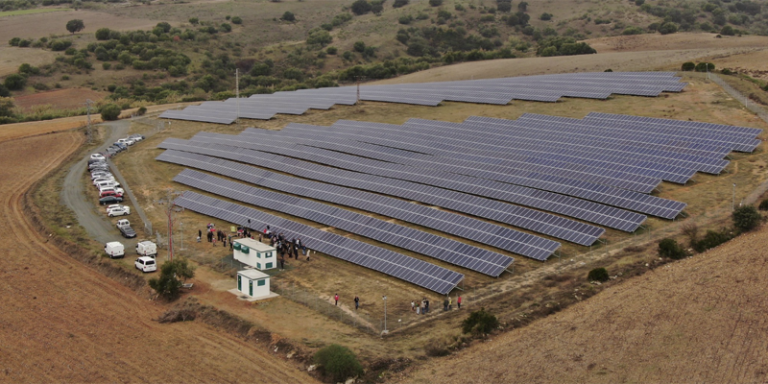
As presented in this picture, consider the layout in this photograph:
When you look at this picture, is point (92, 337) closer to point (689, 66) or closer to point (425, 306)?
point (425, 306)

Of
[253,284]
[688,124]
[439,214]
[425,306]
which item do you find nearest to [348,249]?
[439,214]

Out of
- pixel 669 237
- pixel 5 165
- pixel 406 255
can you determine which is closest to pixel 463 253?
pixel 406 255

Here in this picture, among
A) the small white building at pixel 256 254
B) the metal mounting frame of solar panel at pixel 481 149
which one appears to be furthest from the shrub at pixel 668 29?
the small white building at pixel 256 254

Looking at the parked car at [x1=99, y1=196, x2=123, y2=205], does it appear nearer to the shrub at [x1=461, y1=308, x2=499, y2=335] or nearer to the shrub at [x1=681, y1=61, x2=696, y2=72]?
the shrub at [x1=461, y1=308, x2=499, y2=335]

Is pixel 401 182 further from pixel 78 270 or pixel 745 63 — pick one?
pixel 745 63

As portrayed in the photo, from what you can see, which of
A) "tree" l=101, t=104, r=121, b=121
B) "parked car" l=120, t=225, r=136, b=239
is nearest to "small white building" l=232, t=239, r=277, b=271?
"parked car" l=120, t=225, r=136, b=239
